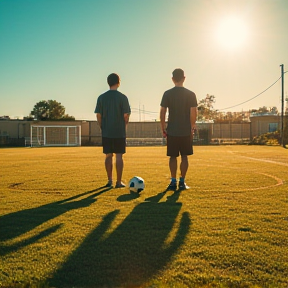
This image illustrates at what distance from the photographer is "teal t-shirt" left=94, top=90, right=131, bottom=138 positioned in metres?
5.49

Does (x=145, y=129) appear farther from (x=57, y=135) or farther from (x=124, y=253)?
(x=124, y=253)

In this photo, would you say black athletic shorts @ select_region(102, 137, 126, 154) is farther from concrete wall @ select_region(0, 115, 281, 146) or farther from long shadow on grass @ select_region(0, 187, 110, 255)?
concrete wall @ select_region(0, 115, 281, 146)

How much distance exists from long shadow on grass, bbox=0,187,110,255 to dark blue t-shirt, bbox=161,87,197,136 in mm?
1730

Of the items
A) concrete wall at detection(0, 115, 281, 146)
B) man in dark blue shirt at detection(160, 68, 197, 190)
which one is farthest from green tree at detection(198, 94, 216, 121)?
man in dark blue shirt at detection(160, 68, 197, 190)

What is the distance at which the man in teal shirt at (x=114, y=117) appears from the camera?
17.9ft

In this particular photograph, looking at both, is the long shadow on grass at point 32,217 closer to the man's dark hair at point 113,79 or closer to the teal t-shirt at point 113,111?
the teal t-shirt at point 113,111

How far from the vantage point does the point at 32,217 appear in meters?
3.34

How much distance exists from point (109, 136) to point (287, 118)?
2768cm

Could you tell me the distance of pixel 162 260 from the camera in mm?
2195

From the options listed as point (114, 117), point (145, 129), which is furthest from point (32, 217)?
point (145, 129)

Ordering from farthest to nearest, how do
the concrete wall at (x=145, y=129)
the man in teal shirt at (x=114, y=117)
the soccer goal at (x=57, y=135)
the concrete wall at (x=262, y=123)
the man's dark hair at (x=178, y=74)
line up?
the concrete wall at (x=145, y=129)
the concrete wall at (x=262, y=123)
the soccer goal at (x=57, y=135)
the man in teal shirt at (x=114, y=117)
the man's dark hair at (x=178, y=74)

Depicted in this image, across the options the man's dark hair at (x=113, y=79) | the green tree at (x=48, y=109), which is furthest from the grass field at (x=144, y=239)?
the green tree at (x=48, y=109)

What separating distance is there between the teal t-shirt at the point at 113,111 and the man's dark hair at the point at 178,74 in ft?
2.76

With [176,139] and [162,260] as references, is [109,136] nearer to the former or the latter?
[176,139]
